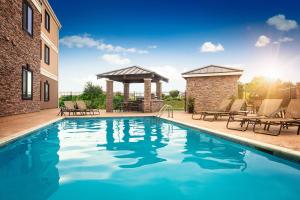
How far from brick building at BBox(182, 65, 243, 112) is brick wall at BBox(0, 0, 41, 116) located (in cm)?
1080

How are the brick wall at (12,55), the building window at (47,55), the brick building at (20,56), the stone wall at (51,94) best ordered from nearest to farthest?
the brick wall at (12,55) → the brick building at (20,56) → the stone wall at (51,94) → the building window at (47,55)

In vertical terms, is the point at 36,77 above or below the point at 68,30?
below

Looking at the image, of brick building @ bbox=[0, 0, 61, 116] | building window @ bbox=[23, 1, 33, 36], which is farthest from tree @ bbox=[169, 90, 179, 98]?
building window @ bbox=[23, 1, 33, 36]

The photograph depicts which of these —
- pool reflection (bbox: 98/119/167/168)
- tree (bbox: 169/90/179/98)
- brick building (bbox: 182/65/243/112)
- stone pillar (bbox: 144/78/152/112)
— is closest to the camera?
pool reflection (bbox: 98/119/167/168)

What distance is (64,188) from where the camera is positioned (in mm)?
3736

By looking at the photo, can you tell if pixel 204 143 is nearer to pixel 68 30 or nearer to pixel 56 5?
pixel 56 5

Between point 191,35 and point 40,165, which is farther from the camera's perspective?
point 191,35

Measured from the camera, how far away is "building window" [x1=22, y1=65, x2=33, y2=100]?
13.7 meters

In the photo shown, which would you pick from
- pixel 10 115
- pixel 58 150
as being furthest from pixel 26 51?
pixel 58 150

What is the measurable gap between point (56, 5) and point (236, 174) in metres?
23.9

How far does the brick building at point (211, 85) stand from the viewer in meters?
17.1

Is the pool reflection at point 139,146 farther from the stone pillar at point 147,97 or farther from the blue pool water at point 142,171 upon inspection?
the stone pillar at point 147,97

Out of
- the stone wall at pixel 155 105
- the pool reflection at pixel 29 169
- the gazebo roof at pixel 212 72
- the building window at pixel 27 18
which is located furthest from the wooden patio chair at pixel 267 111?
the building window at pixel 27 18

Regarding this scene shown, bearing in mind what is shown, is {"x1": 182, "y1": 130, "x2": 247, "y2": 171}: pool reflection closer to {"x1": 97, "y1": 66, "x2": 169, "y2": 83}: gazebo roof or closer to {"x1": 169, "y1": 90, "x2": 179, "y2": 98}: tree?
{"x1": 97, "y1": 66, "x2": 169, "y2": 83}: gazebo roof
